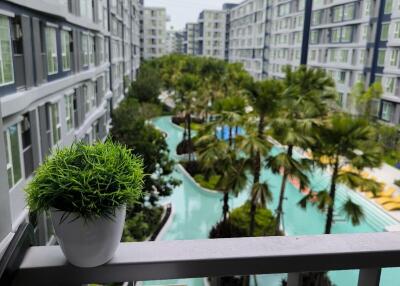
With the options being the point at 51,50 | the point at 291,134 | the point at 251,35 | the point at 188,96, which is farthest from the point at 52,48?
the point at 251,35

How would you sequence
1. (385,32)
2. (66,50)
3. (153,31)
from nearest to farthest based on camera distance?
(66,50)
(385,32)
(153,31)

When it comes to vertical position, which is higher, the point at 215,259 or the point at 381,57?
the point at 381,57

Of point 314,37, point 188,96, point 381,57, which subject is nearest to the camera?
point 188,96

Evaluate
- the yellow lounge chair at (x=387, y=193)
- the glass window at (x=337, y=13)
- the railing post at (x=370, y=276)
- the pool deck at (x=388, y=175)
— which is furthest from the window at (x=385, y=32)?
the railing post at (x=370, y=276)

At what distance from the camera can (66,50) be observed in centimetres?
679

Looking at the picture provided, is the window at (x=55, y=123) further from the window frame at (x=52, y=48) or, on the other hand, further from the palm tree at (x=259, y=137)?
the palm tree at (x=259, y=137)

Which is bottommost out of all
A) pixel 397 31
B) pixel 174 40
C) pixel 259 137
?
pixel 259 137

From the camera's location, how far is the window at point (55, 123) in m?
5.76

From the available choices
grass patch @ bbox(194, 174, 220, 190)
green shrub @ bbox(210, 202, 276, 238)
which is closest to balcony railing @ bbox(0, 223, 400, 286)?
green shrub @ bbox(210, 202, 276, 238)

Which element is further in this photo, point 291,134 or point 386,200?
point 386,200

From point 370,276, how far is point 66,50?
22.6 ft

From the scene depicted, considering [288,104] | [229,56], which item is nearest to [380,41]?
[288,104]

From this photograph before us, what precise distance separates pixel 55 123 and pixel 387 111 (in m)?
11.7

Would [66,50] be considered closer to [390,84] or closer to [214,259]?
[214,259]
